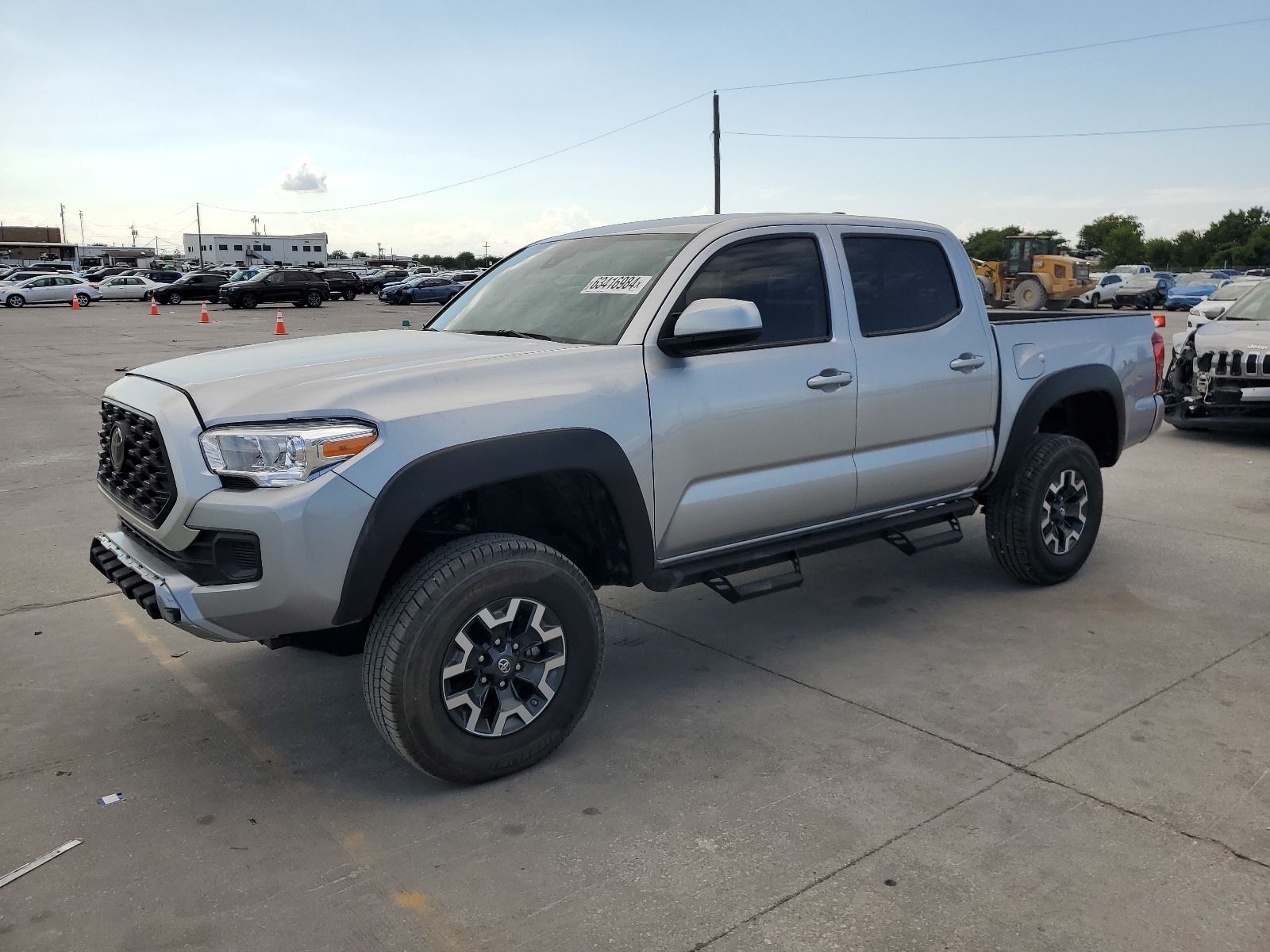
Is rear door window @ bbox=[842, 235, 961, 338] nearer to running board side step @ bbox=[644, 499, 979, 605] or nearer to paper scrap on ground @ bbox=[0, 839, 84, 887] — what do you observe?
running board side step @ bbox=[644, 499, 979, 605]

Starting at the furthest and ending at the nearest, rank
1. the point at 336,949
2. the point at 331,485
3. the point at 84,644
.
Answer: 1. the point at 84,644
2. the point at 331,485
3. the point at 336,949

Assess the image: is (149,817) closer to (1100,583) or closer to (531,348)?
(531,348)

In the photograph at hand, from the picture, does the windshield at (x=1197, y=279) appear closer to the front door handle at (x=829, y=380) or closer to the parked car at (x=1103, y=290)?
the parked car at (x=1103, y=290)

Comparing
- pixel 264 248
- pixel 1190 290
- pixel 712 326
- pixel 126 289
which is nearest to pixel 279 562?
pixel 712 326

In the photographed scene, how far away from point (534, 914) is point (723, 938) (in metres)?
0.51

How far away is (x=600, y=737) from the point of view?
3.89 meters

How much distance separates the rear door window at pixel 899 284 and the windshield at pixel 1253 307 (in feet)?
21.8

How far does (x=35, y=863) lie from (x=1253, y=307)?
10977 mm

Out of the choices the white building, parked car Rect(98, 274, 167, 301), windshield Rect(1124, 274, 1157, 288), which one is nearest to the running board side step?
windshield Rect(1124, 274, 1157, 288)

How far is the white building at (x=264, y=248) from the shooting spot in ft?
445

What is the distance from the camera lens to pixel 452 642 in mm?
3346

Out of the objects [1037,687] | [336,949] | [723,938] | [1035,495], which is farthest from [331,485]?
[1035,495]

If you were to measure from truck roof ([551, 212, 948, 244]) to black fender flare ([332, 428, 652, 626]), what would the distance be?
117 cm

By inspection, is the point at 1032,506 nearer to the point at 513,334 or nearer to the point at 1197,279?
the point at 513,334
